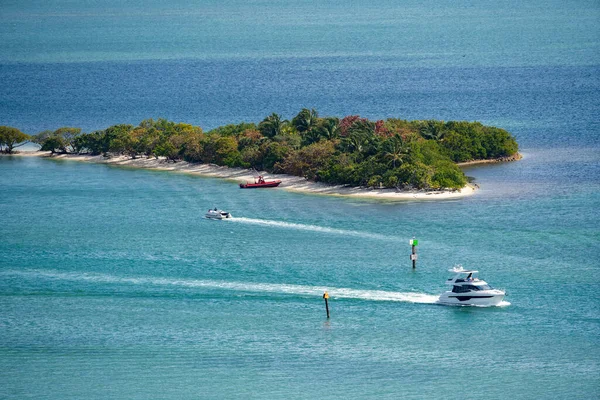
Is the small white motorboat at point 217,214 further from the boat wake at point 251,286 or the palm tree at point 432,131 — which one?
the palm tree at point 432,131

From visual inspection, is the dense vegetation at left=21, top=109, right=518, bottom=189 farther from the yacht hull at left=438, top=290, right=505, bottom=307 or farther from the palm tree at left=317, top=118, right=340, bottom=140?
the yacht hull at left=438, top=290, right=505, bottom=307

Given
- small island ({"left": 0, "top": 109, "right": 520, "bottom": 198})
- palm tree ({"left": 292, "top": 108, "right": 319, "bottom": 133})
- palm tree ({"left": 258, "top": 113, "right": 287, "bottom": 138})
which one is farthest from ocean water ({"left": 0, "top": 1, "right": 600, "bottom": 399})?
palm tree ({"left": 292, "top": 108, "right": 319, "bottom": 133})

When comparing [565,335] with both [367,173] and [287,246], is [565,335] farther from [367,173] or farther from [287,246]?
[367,173]

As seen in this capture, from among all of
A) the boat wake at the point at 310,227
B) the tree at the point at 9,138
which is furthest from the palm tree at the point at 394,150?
the tree at the point at 9,138

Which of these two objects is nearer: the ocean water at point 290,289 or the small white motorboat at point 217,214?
the ocean water at point 290,289

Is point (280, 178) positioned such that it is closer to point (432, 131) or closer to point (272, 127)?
point (272, 127)
